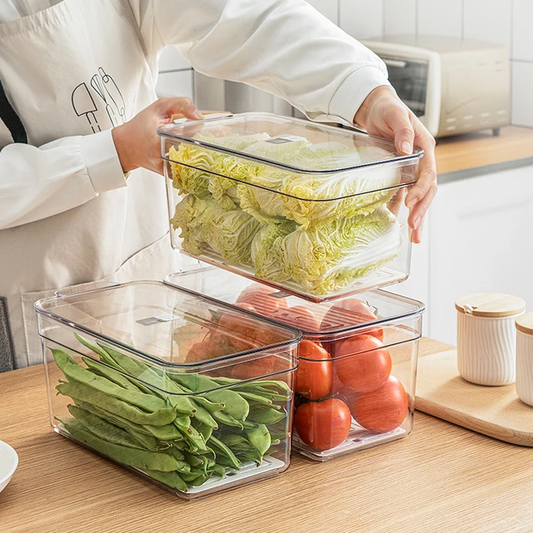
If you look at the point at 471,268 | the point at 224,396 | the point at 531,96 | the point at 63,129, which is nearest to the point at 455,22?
the point at 531,96

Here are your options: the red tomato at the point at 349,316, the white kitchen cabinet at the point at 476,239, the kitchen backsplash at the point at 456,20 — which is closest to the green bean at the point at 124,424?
the red tomato at the point at 349,316

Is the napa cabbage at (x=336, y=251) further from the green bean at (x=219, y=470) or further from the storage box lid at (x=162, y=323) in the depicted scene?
the green bean at (x=219, y=470)

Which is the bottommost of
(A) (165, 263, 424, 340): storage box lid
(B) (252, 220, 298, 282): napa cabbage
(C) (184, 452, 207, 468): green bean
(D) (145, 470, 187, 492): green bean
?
(D) (145, 470, 187, 492): green bean

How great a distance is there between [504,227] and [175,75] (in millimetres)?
1034

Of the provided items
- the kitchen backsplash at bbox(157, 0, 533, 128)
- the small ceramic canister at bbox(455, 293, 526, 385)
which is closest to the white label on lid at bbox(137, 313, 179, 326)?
the small ceramic canister at bbox(455, 293, 526, 385)

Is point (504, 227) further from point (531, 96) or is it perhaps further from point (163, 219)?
point (163, 219)

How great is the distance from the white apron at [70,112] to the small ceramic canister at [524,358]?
0.61 metres

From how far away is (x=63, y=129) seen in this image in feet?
4.00

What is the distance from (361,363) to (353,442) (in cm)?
9

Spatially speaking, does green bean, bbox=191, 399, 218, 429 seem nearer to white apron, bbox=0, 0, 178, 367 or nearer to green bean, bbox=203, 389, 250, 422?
green bean, bbox=203, 389, 250, 422

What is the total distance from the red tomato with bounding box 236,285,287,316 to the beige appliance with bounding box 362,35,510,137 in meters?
1.52

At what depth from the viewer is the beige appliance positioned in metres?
2.38

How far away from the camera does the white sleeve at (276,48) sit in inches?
43.9

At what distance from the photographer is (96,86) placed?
1.23 m
